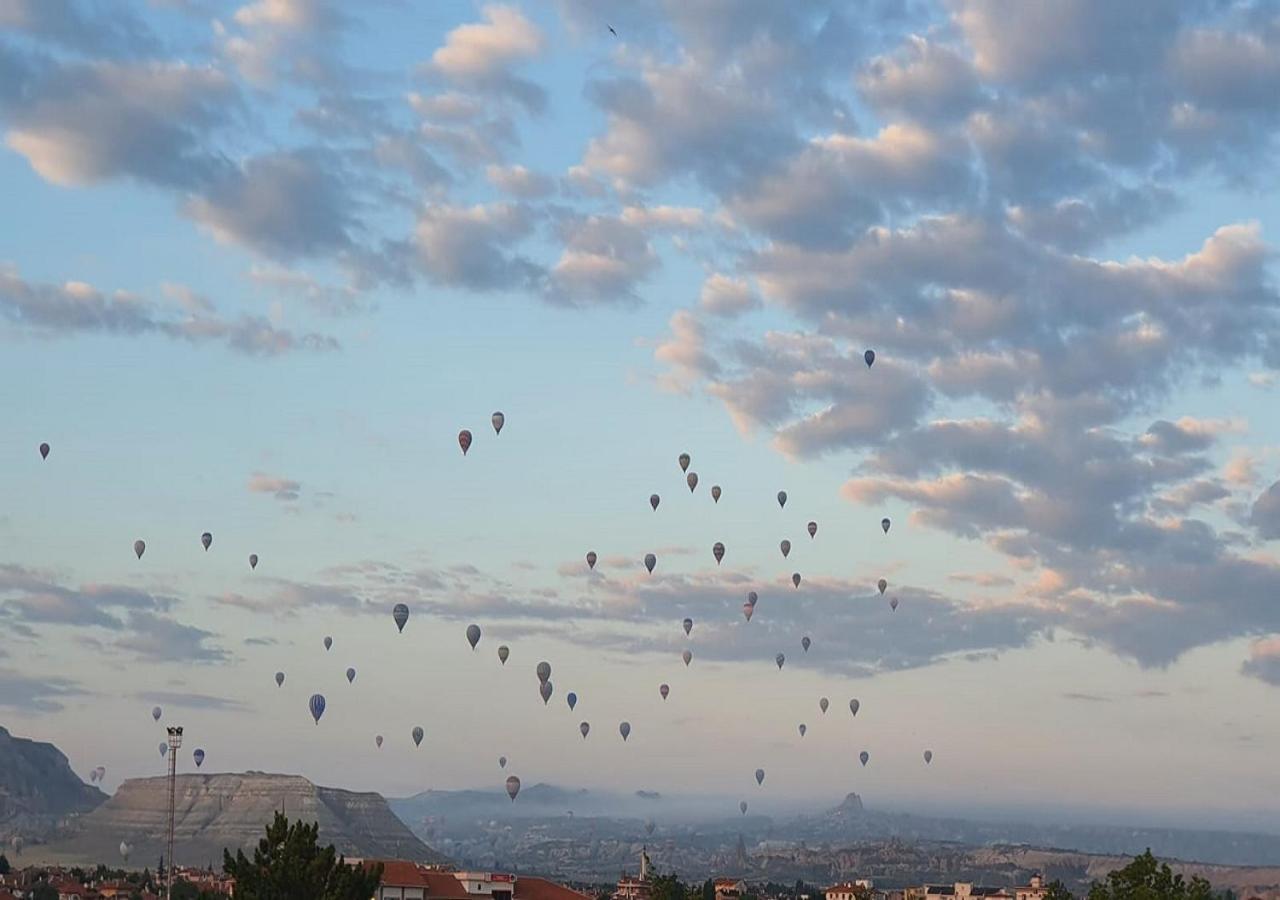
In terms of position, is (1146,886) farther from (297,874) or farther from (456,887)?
(456,887)

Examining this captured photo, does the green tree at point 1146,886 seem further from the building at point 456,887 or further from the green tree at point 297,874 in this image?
the building at point 456,887

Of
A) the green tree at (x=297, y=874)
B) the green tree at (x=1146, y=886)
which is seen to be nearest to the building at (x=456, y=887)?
the green tree at (x=297, y=874)

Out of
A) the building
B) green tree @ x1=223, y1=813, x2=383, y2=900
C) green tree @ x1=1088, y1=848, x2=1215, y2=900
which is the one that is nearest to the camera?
green tree @ x1=223, y1=813, x2=383, y2=900

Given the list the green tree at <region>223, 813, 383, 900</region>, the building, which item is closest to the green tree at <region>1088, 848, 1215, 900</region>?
the green tree at <region>223, 813, 383, 900</region>

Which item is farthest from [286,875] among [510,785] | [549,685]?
[510,785]

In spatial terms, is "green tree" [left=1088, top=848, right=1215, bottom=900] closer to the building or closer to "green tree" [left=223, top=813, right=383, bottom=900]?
"green tree" [left=223, top=813, right=383, bottom=900]

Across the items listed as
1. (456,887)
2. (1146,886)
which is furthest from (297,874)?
(456,887)
